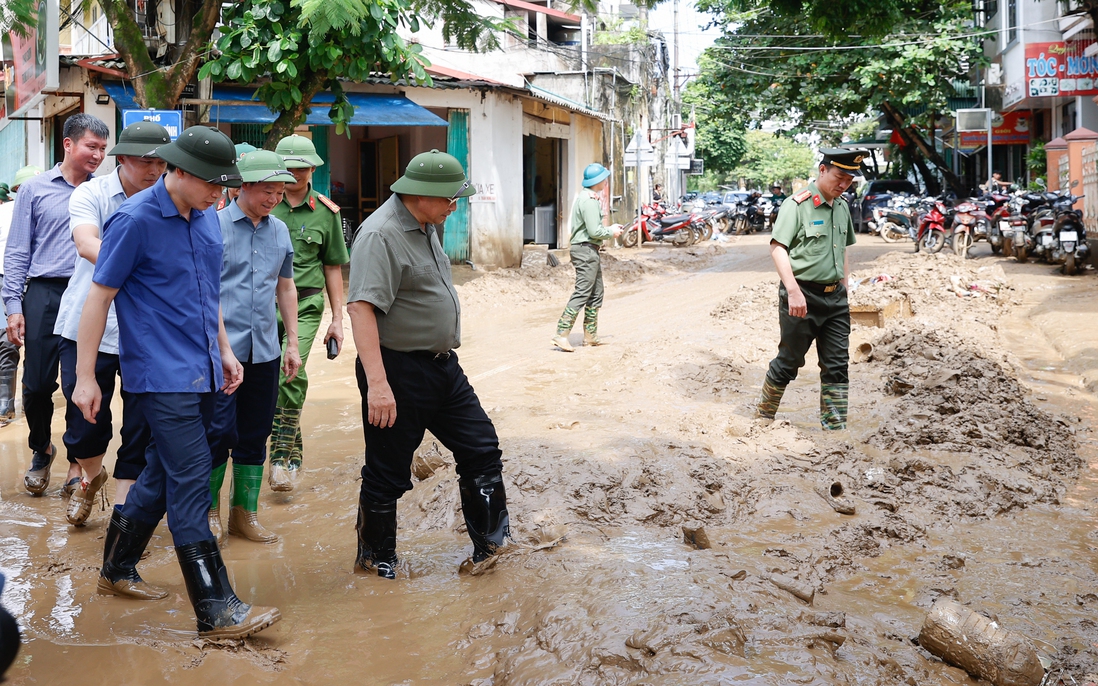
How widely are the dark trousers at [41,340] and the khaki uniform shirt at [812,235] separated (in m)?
4.18

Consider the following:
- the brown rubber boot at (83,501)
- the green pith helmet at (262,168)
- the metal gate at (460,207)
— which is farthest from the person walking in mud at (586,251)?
the metal gate at (460,207)

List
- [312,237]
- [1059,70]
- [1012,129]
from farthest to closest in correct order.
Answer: [1012,129]
[1059,70]
[312,237]

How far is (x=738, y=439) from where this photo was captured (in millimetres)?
6152

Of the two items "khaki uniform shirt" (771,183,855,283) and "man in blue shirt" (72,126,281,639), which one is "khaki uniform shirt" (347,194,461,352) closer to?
"man in blue shirt" (72,126,281,639)

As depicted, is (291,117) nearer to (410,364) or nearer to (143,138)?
(143,138)

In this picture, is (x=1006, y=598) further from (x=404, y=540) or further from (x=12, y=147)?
(x=12, y=147)

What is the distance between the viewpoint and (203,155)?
11.1 ft

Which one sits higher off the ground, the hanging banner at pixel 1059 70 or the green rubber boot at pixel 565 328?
the hanging banner at pixel 1059 70

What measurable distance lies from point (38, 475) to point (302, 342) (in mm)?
1694

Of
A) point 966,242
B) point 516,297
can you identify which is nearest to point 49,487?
point 516,297

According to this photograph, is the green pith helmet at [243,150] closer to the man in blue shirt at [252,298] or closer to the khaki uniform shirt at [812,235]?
the man in blue shirt at [252,298]

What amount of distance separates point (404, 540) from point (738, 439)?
2359 millimetres

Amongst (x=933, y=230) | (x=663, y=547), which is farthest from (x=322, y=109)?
(x=663, y=547)

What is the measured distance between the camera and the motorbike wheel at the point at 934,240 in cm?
1942
